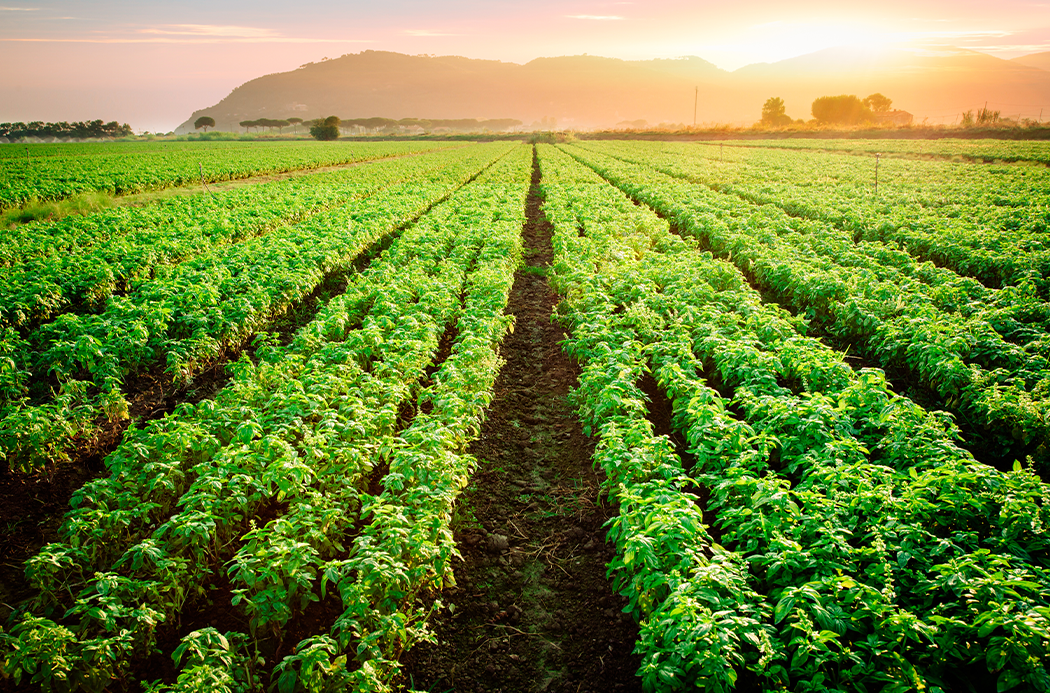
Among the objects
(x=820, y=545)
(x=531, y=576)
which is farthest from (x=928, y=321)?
(x=531, y=576)

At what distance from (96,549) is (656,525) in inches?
202

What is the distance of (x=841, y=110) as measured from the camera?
133 m

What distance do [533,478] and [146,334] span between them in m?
6.83

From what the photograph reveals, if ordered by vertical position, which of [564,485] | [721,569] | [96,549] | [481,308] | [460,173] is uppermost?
[460,173]

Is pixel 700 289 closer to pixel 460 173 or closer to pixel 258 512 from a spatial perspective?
pixel 258 512

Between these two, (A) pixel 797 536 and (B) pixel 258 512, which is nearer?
(A) pixel 797 536

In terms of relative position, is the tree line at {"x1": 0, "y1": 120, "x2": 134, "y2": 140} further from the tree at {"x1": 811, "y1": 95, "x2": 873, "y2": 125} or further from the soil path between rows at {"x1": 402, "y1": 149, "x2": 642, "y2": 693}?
Answer: the tree at {"x1": 811, "y1": 95, "x2": 873, "y2": 125}

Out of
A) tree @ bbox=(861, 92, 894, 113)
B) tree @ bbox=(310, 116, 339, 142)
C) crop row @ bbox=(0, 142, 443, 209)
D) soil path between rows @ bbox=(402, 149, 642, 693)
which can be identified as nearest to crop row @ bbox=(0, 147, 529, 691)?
soil path between rows @ bbox=(402, 149, 642, 693)

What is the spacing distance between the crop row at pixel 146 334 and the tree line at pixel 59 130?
133111 mm

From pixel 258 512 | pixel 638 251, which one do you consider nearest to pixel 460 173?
pixel 638 251

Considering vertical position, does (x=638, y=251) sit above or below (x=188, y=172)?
below

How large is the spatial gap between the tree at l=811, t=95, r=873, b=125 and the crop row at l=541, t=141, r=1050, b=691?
507 ft

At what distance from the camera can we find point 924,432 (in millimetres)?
5234

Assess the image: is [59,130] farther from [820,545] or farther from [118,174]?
[820,545]
